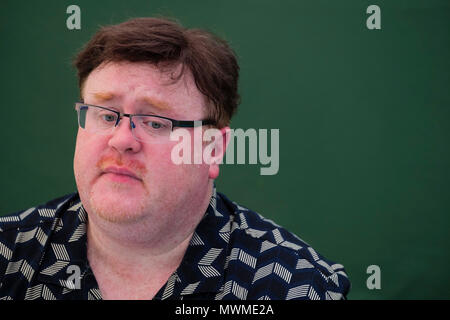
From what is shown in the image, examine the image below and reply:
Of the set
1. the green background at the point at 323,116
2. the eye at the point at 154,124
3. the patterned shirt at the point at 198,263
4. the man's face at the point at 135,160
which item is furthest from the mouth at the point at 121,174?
the green background at the point at 323,116

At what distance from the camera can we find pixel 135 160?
109 centimetres

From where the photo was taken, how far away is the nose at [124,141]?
1.08 meters

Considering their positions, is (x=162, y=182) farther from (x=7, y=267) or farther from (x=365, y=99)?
(x=365, y=99)

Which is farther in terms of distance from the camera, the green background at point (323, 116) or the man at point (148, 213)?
the green background at point (323, 116)

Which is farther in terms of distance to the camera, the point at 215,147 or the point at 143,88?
the point at 215,147

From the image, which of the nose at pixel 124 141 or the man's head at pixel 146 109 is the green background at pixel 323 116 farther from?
the nose at pixel 124 141

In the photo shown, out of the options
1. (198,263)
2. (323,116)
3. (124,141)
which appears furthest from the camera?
(323,116)

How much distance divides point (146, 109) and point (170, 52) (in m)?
0.17

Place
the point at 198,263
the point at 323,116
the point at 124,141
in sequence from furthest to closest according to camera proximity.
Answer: the point at 323,116, the point at 198,263, the point at 124,141

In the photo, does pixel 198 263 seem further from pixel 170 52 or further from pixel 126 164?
pixel 170 52

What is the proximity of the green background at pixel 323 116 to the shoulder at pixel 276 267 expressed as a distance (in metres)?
0.81

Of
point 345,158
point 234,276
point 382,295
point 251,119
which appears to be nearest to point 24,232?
point 234,276

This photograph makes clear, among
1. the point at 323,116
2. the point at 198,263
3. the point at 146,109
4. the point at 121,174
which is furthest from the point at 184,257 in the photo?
the point at 323,116

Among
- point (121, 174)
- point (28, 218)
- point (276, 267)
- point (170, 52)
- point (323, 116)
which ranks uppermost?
point (170, 52)
